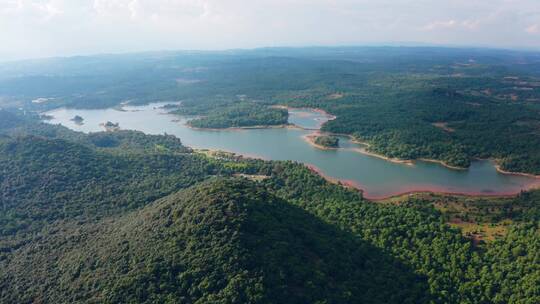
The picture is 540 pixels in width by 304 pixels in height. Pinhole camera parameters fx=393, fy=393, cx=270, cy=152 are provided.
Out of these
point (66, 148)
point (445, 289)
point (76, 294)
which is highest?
point (66, 148)

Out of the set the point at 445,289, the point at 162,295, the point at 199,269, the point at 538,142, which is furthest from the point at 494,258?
the point at 538,142

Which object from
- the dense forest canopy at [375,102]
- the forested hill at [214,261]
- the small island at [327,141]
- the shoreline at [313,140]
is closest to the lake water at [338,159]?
the shoreline at [313,140]

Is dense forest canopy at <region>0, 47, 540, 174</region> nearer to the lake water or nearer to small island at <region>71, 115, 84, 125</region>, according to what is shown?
the lake water

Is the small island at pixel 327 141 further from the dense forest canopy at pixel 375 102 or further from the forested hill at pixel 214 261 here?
the forested hill at pixel 214 261

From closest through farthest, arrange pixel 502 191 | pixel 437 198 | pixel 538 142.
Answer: pixel 437 198
pixel 502 191
pixel 538 142

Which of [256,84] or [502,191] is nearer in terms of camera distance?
[502,191]

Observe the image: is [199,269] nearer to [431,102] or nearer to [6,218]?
[6,218]
